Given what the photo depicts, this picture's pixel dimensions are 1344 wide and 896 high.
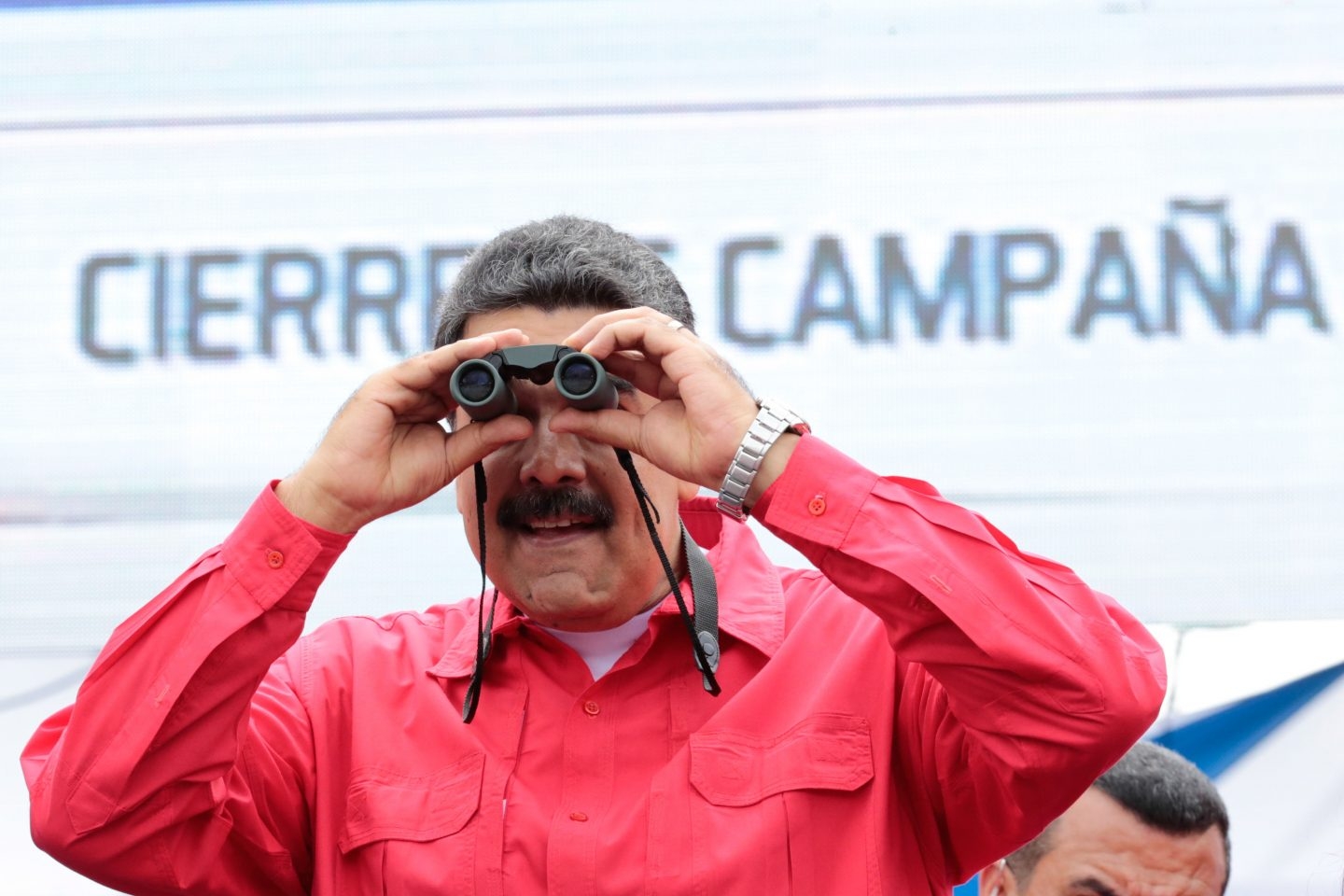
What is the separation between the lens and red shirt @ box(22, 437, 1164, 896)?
161 cm

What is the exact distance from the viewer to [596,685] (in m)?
1.83

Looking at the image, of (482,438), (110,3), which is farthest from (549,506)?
(110,3)

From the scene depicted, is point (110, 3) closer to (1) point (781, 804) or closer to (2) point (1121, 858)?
(1) point (781, 804)

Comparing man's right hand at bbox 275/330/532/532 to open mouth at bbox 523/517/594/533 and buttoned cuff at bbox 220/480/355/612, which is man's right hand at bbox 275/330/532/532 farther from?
open mouth at bbox 523/517/594/533

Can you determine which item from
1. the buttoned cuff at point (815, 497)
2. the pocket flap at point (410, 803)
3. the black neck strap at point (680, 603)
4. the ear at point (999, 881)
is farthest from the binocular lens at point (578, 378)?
the ear at point (999, 881)

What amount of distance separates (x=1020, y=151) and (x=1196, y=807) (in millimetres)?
1242

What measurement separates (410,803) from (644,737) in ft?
0.93

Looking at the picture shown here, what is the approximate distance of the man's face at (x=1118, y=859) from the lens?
104 inches

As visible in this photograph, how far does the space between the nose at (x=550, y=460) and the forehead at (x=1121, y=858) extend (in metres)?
1.37

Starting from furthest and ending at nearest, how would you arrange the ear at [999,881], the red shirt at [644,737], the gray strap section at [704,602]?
the ear at [999,881], the gray strap section at [704,602], the red shirt at [644,737]

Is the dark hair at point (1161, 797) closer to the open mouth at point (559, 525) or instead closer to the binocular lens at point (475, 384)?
the open mouth at point (559, 525)

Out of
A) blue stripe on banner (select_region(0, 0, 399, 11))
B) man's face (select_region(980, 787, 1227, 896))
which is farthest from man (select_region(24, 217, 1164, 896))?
blue stripe on banner (select_region(0, 0, 399, 11))

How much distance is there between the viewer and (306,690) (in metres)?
1.89

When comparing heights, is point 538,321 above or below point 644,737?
above
